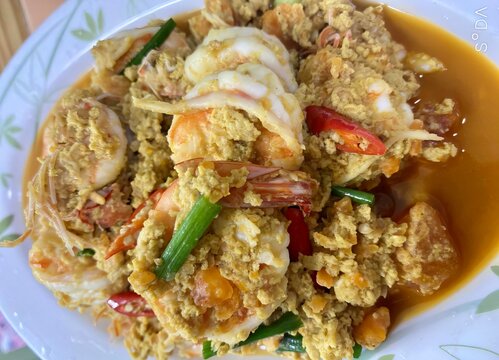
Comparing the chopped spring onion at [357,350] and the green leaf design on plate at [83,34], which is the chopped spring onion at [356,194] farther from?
the green leaf design on plate at [83,34]

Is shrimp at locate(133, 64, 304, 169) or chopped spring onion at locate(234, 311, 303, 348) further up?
shrimp at locate(133, 64, 304, 169)

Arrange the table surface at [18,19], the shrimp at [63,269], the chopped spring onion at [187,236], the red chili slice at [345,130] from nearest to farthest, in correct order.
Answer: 1. the chopped spring onion at [187,236]
2. the red chili slice at [345,130]
3. the shrimp at [63,269]
4. the table surface at [18,19]

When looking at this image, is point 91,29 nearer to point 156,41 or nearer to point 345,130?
point 156,41

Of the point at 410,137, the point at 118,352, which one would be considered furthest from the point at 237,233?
the point at 118,352

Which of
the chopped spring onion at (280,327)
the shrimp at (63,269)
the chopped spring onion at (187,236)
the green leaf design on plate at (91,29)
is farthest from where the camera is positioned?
the green leaf design on plate at (91,29)

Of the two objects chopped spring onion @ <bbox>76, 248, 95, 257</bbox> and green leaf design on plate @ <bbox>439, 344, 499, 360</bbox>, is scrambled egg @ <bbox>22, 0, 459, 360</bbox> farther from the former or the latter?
green leaf design on plate @ <bbox>439, 344, 499, 360</bbox>

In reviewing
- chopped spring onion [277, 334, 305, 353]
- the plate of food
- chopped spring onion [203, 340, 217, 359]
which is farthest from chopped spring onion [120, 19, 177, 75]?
chopped spring onion [277, 334, 305, 353]

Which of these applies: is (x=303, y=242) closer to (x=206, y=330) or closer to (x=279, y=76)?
(x=206, y=330)

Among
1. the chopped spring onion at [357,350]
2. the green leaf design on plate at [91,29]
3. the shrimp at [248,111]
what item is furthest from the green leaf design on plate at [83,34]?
the chopped spring onion at [357,350]
